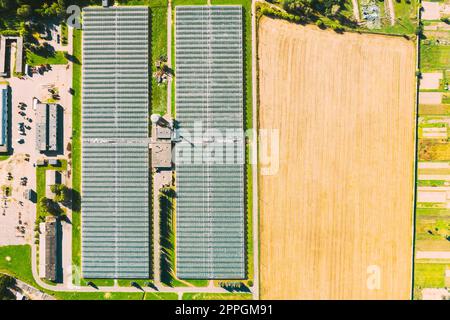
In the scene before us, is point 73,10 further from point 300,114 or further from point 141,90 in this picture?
point 300,114

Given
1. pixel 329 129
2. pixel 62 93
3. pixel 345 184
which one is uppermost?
pixel 62 93

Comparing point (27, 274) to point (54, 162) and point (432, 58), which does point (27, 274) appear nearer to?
point (54, 162)

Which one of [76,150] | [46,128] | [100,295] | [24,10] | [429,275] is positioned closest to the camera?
[24,10]

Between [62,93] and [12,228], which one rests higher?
[62,93]

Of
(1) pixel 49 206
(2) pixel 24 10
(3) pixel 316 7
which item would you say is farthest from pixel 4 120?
(3) pixel 316 7

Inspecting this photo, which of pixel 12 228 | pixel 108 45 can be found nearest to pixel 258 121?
pixel 108 45

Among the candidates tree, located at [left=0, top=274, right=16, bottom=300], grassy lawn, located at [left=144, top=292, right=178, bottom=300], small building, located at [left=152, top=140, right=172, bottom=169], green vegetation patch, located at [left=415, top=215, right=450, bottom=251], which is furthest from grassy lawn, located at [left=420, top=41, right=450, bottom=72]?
tree, located at [left=0, top=274, right=16, bottom=300]

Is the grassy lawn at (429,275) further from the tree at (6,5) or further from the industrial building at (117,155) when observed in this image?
the tree at (6,5)
